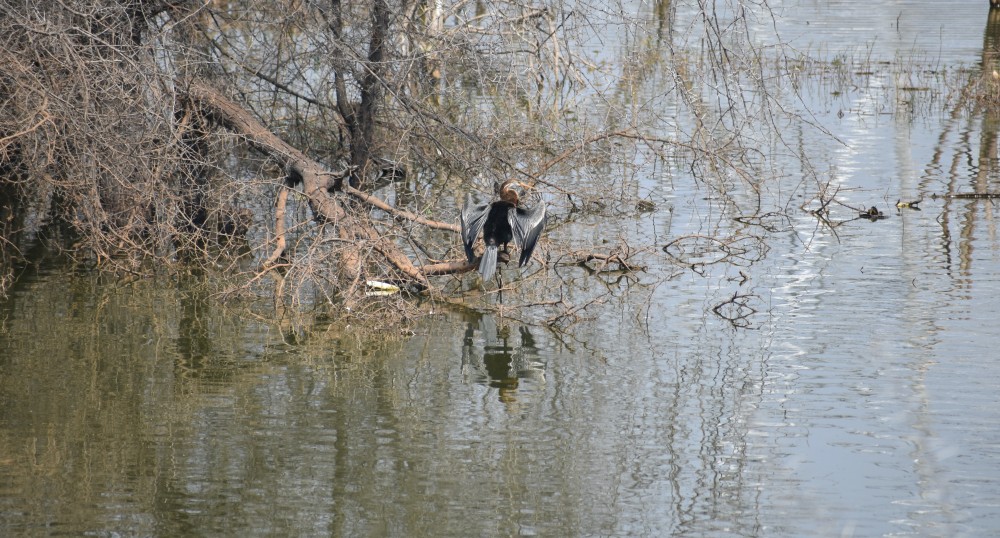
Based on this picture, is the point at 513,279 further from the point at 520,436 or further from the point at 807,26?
the point at 807,26

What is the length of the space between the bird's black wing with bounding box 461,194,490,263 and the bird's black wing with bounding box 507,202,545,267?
0.53 feet

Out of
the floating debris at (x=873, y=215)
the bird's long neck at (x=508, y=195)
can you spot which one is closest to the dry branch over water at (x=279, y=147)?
the bird's long neck at (x=508, y=195)

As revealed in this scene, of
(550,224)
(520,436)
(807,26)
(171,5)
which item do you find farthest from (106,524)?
(807,26)

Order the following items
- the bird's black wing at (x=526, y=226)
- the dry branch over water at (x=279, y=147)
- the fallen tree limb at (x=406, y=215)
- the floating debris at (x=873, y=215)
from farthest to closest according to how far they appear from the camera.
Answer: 1. the floating debris at (x=873, y=215)
2. the fallen tree limb at (x=406, y=215)
3. the dry branch over water at (x=279, y=147)
4. the bird's black wing at (x=526, y=226)

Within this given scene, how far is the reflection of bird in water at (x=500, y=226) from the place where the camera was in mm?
7449

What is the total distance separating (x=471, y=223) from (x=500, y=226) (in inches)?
7.9

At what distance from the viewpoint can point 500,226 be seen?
7.61 meters

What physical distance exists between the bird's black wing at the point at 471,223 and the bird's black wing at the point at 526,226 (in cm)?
16

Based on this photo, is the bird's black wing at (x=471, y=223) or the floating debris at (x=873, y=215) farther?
the floating debris at (x=873, y=215)

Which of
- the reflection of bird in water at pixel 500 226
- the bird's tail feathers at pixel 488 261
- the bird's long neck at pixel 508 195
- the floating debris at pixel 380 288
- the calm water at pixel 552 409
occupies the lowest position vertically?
the calm water at pixel 552 409

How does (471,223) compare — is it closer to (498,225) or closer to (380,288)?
(498,225)

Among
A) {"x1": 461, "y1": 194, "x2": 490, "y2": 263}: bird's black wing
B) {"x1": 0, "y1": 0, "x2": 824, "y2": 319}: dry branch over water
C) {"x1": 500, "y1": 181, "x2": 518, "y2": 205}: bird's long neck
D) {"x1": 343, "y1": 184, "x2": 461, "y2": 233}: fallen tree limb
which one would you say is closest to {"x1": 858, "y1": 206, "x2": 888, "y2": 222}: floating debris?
{"x1": 0, "y1": 0, "x2": 824, "y2": 319}: dry branch over water

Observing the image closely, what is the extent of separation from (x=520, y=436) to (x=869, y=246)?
4.48m

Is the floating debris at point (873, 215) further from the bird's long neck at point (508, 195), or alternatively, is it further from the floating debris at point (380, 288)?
the floating debris at point (380, 288)
